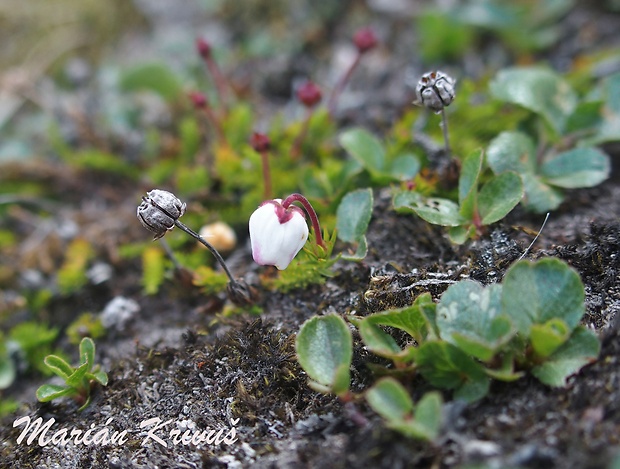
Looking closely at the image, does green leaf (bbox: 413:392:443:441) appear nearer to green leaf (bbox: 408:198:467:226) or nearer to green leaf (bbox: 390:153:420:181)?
green leaf (bbox: 408:198:467:226)

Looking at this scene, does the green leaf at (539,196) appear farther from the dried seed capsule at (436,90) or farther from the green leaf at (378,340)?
the green leaf at (378,340)

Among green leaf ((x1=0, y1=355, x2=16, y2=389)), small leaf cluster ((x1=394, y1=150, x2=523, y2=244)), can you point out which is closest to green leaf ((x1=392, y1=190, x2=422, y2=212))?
small leaf cluster ((x1=394, y1=150, x2=523, y2=244))

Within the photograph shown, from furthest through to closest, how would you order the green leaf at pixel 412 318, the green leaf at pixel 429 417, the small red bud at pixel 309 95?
the small red bud at pixel 309 95 < the green leaf at pixel 412 318 < the green leaf at pixel 429 417

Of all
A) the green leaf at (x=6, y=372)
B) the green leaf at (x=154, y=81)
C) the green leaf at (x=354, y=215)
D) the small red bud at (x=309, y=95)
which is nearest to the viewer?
the green leaf at (x=354, y=215)

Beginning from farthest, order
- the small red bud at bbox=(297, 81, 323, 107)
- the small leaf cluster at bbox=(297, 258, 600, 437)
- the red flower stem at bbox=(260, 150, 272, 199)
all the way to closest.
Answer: the small red bud at bbox=(297, 81, 323, 107), the red flower stem at bbox=(260, 150, 272, 199), the small leaf cluster at bbox=(297, 258, 600, 437)

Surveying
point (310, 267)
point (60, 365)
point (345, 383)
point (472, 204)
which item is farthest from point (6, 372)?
point (472, 204)

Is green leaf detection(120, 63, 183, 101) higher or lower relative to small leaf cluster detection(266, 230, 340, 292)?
higher

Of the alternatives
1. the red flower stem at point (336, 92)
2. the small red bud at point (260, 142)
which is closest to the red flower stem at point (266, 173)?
the small red bud at point (260, 142)

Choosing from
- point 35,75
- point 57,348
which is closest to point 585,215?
point 57,348

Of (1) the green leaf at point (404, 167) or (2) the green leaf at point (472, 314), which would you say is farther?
(1) the green leaf at point (404, 167)
